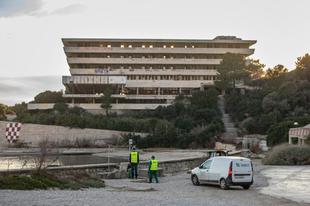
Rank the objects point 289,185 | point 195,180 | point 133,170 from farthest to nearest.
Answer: point 133,170
point 195,180
point 289,185

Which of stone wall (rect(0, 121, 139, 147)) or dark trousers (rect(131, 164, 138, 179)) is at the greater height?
stone wall (rect(0, 121, 139, 147))

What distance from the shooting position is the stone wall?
73812 millimetres

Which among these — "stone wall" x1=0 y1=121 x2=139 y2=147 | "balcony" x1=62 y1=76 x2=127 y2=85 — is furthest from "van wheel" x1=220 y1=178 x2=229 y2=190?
"balcony" x1=62 y1=76 x2=127 y2=85

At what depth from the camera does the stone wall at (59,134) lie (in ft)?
242

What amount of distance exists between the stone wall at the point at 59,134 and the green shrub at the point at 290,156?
124 ft

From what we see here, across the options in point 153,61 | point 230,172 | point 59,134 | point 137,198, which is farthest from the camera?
point 153,61

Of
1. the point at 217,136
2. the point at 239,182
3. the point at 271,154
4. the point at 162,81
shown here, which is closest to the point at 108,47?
the point at 162,81

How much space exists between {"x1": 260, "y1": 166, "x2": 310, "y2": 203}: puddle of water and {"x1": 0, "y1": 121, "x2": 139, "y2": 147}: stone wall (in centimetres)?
4487

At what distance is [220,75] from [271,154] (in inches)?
2139

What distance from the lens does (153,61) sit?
344ft

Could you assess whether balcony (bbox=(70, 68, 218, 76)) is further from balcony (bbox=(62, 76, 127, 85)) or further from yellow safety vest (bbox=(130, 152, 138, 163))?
yellow safety vest (bbox=(130, 152, 138, 163))

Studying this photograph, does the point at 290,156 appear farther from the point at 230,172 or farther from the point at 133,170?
the point at 230,172

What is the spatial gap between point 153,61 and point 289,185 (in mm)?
82396

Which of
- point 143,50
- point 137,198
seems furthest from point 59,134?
point 137,198
